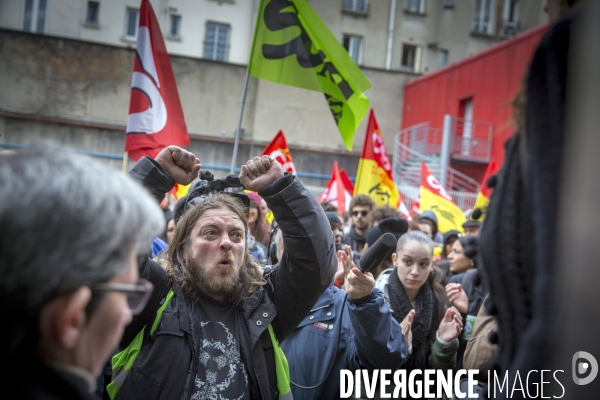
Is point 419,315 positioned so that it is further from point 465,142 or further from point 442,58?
point 442,58

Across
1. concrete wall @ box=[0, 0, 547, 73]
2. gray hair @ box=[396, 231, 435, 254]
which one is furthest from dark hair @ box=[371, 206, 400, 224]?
concrete wall @ box=[0, 0, 547, 73]

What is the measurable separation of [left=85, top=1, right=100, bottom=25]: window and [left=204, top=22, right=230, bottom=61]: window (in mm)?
5188

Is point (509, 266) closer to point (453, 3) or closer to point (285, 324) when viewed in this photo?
point (285, 324)

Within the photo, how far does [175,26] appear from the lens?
30.6 m

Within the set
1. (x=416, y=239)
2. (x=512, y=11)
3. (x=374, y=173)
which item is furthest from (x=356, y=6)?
(x=416, y=239)

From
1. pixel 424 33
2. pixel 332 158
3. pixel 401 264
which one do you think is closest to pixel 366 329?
pixel 401 264

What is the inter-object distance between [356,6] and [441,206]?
23167 millimetres

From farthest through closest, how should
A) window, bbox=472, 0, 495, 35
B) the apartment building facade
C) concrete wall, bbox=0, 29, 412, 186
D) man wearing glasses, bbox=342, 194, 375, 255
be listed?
window, bbox=472, 0, 495, 35, the apartment building facade, concrete wall, bbox=0, 29, 412, 186, man wearing glasses, bbox=342, 194, 375, 255

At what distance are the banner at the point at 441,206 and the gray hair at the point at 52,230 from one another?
8355mm

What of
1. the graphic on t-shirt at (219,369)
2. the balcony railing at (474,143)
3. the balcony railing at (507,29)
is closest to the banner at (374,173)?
the graphic on t-shirt at (219,369)

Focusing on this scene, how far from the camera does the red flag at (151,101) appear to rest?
5.45 m

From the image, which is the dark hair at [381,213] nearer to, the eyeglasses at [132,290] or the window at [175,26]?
the eyeglasses at [132,290]

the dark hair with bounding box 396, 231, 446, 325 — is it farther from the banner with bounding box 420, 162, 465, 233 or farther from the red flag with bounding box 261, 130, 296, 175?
the banner with bounding box 420, 162, 465, 233

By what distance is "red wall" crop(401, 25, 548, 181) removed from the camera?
20.5m
